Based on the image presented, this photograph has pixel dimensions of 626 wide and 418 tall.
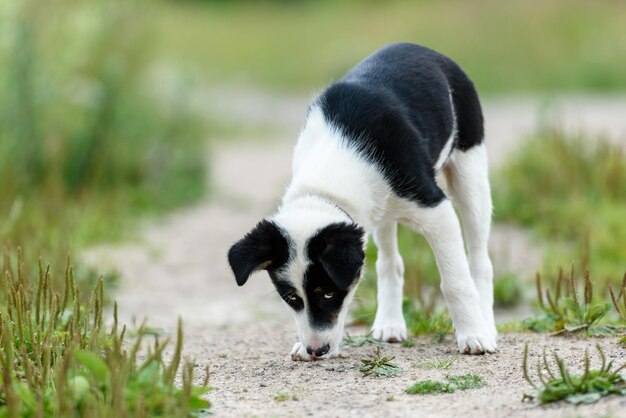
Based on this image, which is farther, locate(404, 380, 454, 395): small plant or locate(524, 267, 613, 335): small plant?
locate(524, 267, 613, 335): small plant

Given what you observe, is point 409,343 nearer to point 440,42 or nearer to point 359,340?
point 359,340

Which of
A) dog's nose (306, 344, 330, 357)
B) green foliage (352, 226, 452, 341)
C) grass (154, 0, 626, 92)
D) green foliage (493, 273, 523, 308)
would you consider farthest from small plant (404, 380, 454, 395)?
grass (154, 0, 626, 92)

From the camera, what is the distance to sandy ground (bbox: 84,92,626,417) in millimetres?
4246

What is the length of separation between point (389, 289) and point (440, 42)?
16.9m

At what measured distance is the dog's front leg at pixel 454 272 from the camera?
17.0 feet

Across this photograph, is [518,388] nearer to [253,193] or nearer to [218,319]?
[218,319]

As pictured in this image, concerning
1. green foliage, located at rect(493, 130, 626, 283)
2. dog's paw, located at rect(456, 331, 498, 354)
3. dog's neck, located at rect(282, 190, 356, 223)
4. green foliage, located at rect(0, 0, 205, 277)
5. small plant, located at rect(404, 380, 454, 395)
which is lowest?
small plant, located at rect(404, 380, 454, 395)

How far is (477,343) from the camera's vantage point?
511 centimetres

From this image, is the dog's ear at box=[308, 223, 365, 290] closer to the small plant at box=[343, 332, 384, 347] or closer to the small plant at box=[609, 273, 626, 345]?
the small plant at box=[343, 332, 384, 347]

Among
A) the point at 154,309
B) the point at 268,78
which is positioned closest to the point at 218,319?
the point at 154,309

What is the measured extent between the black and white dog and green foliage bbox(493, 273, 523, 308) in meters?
1.15

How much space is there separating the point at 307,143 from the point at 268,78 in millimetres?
18091

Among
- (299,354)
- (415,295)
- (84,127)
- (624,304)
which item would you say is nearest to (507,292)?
(415,295)

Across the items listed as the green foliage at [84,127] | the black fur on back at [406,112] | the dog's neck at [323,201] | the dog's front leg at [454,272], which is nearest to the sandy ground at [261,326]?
the dog's front leg at [454,272]
